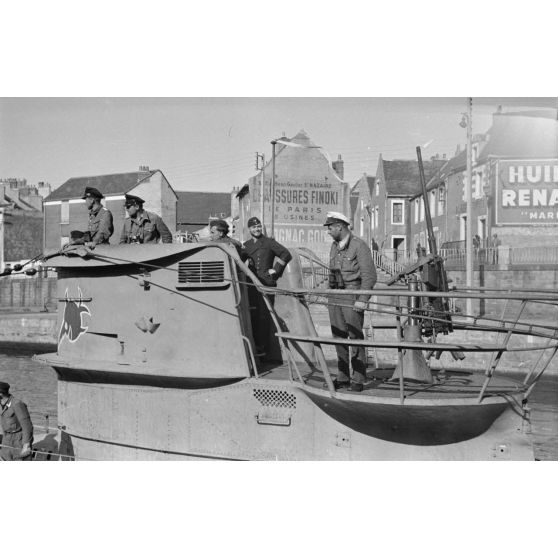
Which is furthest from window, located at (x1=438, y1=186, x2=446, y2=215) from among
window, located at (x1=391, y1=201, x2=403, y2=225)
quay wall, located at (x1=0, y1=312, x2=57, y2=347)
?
quay wall, located at (x1=0, y1=312, x2=57, y2=347)

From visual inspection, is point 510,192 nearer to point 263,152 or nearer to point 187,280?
point 263,152

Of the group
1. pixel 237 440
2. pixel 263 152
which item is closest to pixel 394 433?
pixel 237 440

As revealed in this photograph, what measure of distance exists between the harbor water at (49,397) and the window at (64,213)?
5254 mm

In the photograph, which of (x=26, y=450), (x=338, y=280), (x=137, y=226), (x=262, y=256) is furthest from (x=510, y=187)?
(x=26, y=450)

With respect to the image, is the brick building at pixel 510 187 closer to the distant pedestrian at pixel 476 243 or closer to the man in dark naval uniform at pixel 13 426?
the distant pedestrian at pixel 476 243

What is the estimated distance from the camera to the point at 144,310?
26.3 ft

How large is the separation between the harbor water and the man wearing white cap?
4753 mm

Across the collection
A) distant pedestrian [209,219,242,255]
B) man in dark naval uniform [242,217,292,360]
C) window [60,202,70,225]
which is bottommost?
man in dark naval uniform [242,217,292,360]

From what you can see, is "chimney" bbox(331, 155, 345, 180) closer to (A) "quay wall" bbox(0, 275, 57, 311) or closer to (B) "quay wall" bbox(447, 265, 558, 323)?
(B) "quay wall" bbox(447, 265, 558, 323)

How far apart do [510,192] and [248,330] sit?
1859cm

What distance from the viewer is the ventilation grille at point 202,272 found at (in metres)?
7.60

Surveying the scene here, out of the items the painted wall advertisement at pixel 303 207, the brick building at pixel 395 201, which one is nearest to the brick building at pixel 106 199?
the painted wall advertisement at pixel 303 207

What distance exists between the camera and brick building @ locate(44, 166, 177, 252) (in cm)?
2506

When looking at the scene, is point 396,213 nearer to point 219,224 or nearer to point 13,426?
point 219,224
